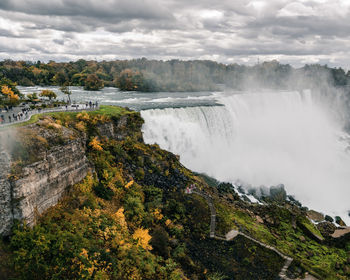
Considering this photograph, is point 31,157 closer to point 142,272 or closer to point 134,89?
point 142,272

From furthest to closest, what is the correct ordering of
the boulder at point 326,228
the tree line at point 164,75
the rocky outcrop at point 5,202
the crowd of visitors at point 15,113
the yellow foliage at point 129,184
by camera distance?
the tree line at point 164,75
the boulder at point 326,228
the yellow foliage at point 129,184
the crowd of visitors at point 15,113
the rocky outcrop at point 5,202

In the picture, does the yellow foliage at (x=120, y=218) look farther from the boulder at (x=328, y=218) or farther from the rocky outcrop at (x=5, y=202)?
the boulder at (x=328, y=218)

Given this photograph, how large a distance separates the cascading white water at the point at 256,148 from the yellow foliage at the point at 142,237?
15450 mm

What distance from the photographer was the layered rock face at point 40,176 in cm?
1201

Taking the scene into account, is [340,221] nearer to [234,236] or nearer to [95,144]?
[234,236]

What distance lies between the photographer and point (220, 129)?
38.8 meters

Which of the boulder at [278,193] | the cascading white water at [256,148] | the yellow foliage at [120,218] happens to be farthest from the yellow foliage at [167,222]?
the boulder at [278,193]

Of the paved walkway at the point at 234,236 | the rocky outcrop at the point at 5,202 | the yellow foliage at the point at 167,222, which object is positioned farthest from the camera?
the yellow foliage at the point at 167,222

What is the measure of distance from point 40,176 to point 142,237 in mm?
6992

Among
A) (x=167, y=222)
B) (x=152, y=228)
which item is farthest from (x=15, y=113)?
(x=167, y=222)

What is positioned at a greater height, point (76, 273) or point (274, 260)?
point (76, 273)

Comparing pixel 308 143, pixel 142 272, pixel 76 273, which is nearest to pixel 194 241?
pixel 142 272

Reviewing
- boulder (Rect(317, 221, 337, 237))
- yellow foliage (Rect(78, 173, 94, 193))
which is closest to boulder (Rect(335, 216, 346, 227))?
boulder (Rect(317, 221, 337, 237))

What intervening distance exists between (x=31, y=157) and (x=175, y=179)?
43.2ft
